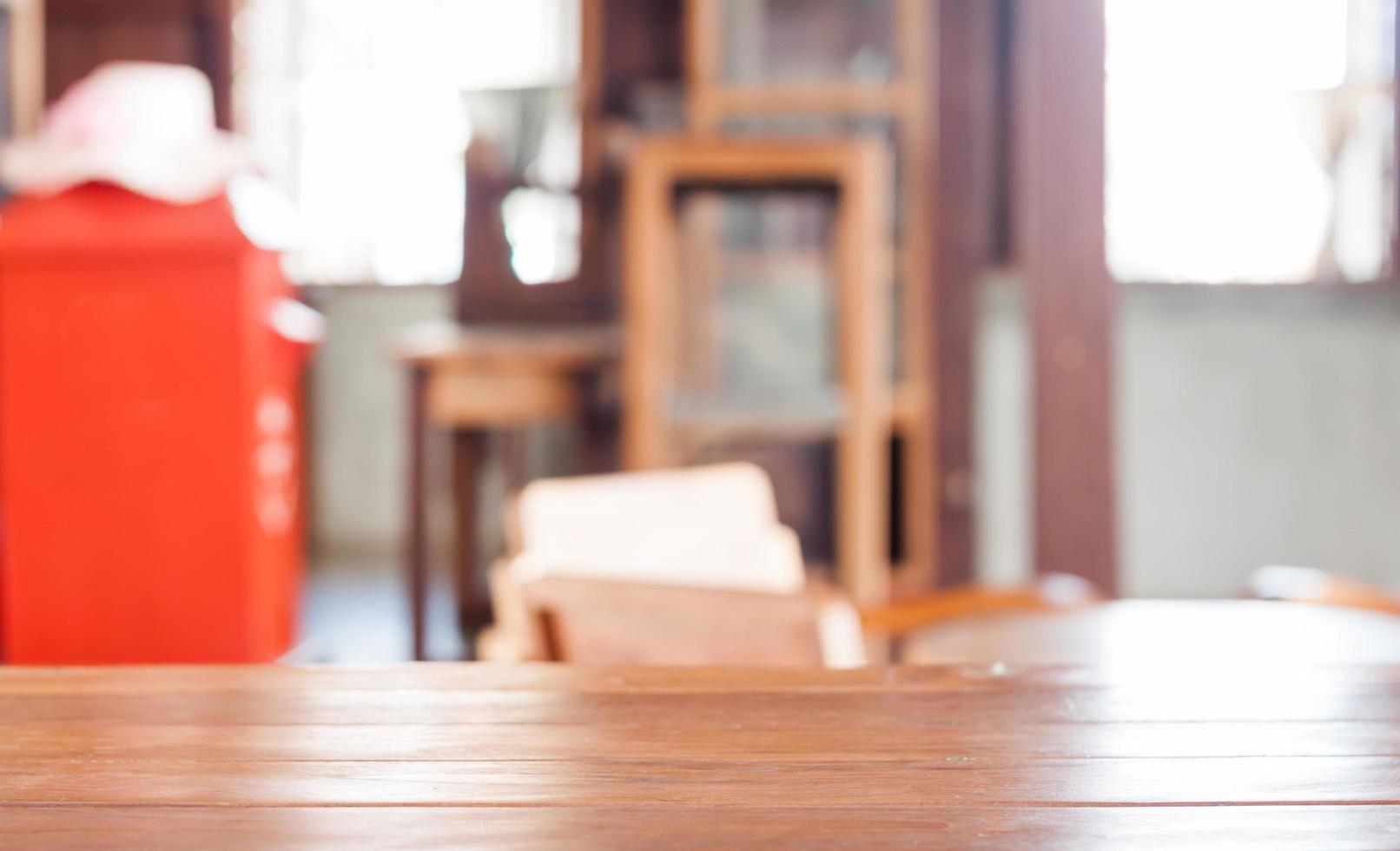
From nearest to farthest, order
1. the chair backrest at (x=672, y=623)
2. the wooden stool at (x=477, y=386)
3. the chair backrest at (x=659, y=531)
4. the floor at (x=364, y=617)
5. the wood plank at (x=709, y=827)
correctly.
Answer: the wood plank at (x=709, y=827)
the chair backrest at (x=672, y=623)
the chair backrest at (x=659, y=531)
the wooden stool at (x=477, y=386)
the floor at (x=364, y=617)

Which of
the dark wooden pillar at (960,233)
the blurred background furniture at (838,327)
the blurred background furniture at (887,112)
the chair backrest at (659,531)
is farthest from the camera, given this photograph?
the dark wooden pillar at (960,233)

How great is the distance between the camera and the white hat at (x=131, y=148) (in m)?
2.51

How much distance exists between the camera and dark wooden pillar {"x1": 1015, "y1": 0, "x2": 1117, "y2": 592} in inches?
90.3

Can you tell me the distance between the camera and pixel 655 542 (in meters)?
1.89

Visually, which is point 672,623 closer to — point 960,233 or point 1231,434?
point 960,233

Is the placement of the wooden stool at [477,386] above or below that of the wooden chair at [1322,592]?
above

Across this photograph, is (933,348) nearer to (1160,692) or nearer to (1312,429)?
(1312,429)

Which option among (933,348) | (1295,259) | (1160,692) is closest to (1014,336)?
(933,348)

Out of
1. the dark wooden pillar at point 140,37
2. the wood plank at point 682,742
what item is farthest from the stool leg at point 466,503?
the wood plank at point 682,742

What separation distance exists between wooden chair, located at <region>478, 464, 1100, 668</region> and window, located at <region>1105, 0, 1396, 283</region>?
8.97 ft

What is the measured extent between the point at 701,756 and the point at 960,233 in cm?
349

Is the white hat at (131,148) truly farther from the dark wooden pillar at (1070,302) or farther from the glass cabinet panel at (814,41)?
the glass cabinet panel at (814,41)

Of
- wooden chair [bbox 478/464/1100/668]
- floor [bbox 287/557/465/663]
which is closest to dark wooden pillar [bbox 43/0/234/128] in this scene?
floor [bbox 287/557/465/663]

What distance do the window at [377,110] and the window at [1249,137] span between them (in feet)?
9.02
